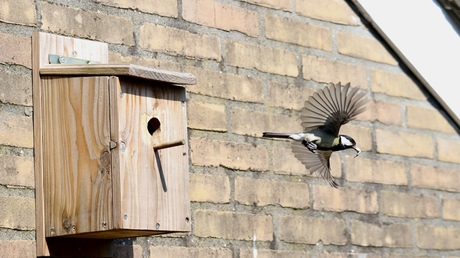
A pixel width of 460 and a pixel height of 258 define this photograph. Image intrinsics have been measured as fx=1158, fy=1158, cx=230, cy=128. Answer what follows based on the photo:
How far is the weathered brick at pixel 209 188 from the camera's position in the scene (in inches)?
130

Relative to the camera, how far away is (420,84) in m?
4.12

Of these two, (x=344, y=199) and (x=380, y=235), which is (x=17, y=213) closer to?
(x=344, y=199)

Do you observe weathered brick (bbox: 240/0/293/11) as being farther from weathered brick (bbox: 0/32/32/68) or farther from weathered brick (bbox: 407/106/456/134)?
weathered brick (bbox: 0/32/32/68)

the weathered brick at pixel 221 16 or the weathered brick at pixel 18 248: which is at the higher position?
the weathered brick at pixel 221 16

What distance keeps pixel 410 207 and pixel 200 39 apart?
103 cm

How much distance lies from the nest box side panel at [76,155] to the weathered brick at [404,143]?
1361 millimetres

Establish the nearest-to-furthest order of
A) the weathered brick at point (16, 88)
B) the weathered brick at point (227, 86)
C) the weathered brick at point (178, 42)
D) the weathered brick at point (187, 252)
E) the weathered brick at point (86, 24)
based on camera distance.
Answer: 1. the weathered brick at point (16, 88)
2. the weathered brick at point (86, 24)
3. the weathered brick at point (187, 252)
4. the weathered brick at point (178, 42)
5. the weathered brick at point (227, 86)

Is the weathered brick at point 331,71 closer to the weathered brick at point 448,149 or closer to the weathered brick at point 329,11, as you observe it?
the weathered brick at point 329,11

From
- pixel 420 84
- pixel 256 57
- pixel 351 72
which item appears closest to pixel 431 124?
pixel 420 84

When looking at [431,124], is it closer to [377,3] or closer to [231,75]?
[377,3]

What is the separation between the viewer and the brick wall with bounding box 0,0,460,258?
9.77 ft

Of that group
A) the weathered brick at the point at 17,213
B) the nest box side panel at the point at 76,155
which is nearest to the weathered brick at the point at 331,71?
the nest box side panel at the point at 76,155

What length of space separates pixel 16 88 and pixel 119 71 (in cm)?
29

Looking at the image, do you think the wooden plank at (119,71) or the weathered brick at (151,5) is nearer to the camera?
the wooden plank at (119,71)
